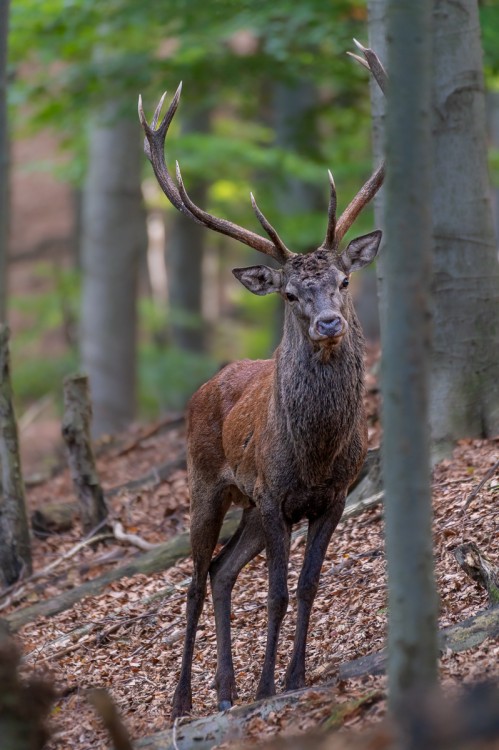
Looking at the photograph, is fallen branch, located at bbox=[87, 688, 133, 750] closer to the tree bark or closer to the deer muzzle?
the deer muzzle

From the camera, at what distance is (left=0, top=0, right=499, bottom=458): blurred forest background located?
39.0ft

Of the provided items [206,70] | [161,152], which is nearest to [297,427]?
[161,152]

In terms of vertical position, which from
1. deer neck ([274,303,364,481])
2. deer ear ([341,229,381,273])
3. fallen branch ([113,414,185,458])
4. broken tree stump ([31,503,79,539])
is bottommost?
broken tree stump ([31,503,79,539])

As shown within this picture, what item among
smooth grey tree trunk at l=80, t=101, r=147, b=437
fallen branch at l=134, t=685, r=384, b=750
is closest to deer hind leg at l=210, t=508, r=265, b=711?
fallen branch at l=134, t=685, r=384, b=750

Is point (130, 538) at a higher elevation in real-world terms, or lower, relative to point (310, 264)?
lower

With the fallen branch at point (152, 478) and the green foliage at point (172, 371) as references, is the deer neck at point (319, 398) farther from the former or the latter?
the green foliage at point (172, 371)

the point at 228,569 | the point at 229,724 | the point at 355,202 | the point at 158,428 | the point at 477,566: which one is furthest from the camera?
the point at 158,428

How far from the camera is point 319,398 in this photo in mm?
5570

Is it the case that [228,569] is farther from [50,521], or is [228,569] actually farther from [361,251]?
[50,521]

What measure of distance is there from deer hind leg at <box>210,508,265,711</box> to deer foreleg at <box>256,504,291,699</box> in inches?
19.4

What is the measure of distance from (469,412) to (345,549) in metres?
1.33

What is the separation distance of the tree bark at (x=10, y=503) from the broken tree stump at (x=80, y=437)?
1.50 ft

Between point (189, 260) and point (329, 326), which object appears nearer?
point (329, 326)

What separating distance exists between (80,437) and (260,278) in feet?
9.43
